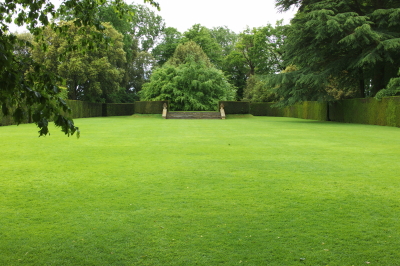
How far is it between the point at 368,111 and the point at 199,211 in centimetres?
2421

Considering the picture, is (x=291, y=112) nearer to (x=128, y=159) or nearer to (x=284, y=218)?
(x=128, y=159)

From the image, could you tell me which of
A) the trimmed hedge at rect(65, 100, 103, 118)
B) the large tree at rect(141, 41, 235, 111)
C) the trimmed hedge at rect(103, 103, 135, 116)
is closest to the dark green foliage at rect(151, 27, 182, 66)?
the trimmed hedge at rect(103, 103, 135, 116)

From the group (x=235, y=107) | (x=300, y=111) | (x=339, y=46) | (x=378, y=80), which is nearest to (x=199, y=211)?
(x=339, y=46)

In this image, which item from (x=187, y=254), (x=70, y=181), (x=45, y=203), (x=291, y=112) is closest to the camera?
(x=187, y=254)

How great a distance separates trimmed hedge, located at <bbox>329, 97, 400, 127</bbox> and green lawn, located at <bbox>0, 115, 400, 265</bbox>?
1542 centimetres

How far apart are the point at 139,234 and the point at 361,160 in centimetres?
704

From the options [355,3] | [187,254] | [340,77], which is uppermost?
[355,3]

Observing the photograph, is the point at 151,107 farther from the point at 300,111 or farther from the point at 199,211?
the point at 199,211

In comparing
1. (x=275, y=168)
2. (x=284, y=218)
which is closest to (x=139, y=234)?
(x=284, y=218)

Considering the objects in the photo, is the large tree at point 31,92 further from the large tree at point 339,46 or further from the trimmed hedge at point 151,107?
the trimmed hedge at point 151,107

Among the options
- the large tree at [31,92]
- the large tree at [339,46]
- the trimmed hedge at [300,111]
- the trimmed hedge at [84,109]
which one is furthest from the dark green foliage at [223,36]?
the large tree at [31,92]

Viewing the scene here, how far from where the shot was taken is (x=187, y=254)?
11.8ft

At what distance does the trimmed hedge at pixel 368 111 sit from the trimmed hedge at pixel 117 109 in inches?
1119

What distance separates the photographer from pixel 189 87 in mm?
43062
